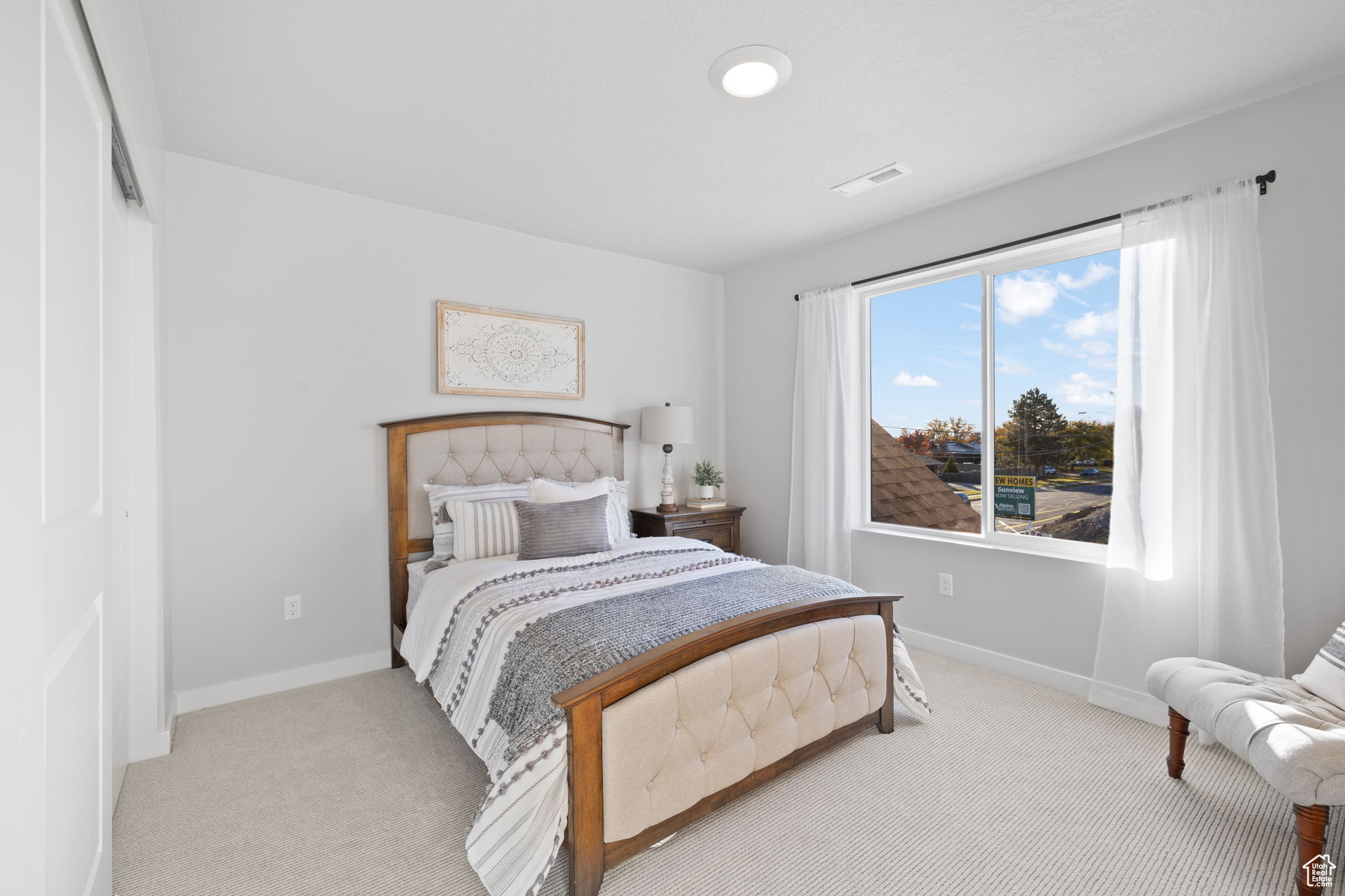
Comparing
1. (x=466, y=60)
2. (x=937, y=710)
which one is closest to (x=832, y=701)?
(x=937, y=710)

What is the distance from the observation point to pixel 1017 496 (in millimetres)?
3230

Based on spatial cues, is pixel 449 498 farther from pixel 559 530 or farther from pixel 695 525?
pixel 695 525

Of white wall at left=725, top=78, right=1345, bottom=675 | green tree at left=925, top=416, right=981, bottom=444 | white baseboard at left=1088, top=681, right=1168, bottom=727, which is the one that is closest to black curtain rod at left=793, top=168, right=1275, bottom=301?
white wall at left=725, top=78, right=1345, bottom=675

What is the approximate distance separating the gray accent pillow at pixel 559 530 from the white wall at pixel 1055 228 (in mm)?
1736

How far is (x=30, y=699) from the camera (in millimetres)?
881

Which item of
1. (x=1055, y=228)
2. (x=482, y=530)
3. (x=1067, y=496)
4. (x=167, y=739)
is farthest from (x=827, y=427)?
(x=167, y=739)

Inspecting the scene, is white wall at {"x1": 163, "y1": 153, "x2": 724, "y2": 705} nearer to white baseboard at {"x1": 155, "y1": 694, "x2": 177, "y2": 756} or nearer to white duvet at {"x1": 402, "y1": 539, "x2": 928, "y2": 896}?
white baseboard at {"x1": 155, "y1": 694, "x2": 177, "y2": 756}

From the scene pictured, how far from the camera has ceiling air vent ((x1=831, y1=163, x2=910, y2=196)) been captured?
290 centimetres

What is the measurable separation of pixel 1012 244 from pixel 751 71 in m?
1.74

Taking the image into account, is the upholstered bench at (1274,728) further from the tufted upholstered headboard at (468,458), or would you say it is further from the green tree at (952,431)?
the tufted upholstered headboard at (468,458)

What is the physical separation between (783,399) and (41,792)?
154 inches

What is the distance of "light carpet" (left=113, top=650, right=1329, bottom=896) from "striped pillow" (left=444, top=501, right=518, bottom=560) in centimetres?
79

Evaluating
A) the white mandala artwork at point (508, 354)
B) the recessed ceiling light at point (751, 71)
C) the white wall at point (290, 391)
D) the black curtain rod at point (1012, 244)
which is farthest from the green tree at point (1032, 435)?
the white wall at point (290, 391)

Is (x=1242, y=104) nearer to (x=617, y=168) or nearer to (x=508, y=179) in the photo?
(x=617, y=168)
